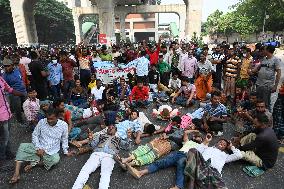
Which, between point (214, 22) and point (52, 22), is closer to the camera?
point (52, 22)

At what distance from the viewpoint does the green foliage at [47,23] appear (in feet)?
133

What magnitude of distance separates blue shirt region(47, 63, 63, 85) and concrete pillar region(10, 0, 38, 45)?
21143mm

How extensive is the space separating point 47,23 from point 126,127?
47216 millimetres

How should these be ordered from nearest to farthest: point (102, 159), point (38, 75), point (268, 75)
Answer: point (102, 159) → point (268, 75) → point (38, 75)

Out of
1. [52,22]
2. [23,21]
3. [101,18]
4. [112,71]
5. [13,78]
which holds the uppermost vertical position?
[52,22]

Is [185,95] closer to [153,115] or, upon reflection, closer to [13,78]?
[153,115]

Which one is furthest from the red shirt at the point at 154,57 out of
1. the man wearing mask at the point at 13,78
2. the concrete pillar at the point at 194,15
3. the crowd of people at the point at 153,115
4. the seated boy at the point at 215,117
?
the concrete pillar at the point at 194,15

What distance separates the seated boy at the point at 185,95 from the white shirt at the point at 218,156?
374 cm

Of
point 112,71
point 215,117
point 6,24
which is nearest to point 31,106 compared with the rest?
point 112,71

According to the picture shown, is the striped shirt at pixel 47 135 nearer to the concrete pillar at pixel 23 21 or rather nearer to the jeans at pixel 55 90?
the jeans at pixel 55 90

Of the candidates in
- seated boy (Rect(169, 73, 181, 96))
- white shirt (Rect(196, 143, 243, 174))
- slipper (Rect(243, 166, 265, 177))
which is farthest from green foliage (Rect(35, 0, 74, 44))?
slipper (Rect(243, 166, 265, 177))

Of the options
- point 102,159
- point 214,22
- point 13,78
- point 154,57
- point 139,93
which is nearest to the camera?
point 102,159

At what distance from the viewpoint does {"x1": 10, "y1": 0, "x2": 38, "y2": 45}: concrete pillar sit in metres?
26.5

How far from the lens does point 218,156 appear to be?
16.5ft
